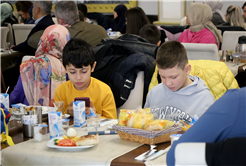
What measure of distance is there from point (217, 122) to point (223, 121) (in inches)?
0.8

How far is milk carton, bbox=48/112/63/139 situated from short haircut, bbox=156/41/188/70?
2.29 feet

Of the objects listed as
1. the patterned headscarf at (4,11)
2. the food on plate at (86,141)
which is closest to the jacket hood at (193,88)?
the food on plate at (86,141)

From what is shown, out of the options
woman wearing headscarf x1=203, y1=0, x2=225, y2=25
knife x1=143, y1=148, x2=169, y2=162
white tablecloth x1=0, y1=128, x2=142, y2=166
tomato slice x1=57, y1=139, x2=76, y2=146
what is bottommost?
white tablecloth x1=0, y1=128, x2=142, y2=166

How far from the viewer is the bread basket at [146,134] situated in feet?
5.07

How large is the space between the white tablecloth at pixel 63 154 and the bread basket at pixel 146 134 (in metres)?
0.03

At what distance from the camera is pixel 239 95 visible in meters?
0.98

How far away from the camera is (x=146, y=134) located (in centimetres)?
155

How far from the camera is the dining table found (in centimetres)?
142

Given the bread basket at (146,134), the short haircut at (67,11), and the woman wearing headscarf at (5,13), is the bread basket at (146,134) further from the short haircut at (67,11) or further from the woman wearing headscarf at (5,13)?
the woman wearing headscarf at (5,13)

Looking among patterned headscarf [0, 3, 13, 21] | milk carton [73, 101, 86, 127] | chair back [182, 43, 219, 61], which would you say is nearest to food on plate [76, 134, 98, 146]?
milk carton [73, 101, 86, 127]

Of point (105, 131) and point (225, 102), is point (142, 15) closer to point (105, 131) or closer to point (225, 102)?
point (105, 131)

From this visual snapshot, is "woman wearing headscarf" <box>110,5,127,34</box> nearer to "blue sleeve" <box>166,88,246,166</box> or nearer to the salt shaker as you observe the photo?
the salt shaker

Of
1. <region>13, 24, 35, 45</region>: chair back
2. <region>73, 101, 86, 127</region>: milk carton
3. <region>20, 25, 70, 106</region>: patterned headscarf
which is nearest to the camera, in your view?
<region>73, 101, 86, 127</region>: milk carton

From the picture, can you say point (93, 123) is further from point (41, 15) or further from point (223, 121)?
point (41, 15)
